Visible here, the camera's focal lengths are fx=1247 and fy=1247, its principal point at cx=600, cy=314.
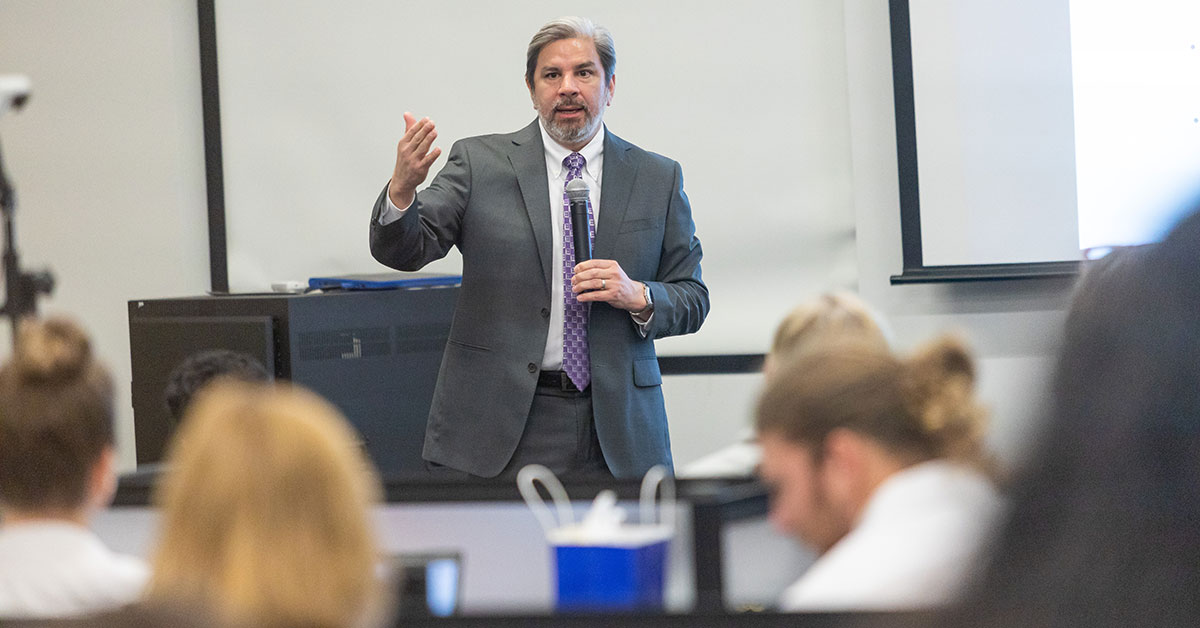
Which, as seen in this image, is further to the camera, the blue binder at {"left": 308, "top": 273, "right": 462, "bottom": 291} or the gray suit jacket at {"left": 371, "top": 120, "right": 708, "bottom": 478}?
the blue binder at {"left": 308, "top": 273, "right": 462, "bottom": 291}

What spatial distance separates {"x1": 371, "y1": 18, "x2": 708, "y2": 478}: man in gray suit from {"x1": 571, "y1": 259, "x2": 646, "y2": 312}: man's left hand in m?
0.02

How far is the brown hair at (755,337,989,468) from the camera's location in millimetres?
1157

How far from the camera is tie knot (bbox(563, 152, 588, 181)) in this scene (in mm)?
2525

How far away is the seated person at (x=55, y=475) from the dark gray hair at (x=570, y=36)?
136 cm

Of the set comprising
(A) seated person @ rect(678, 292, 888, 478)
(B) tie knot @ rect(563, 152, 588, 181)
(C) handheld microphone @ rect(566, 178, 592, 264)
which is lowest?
(A) seated person @ rect(678, 292, 888, 478)

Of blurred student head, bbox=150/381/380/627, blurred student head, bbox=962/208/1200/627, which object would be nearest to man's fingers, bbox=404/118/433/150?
blurred student head, bbox=150/381/380/627

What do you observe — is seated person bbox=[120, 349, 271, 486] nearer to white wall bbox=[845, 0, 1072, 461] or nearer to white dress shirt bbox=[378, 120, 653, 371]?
white dress shirt bbox=[378, 120, 653, 371]

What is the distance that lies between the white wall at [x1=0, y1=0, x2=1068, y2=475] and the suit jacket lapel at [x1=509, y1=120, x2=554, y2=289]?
112 centimetres

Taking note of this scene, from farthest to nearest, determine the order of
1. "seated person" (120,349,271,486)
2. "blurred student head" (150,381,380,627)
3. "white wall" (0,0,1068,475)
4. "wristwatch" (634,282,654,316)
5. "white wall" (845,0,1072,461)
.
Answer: "white wall" (0,0,1068,475)
"white wall" (845,0,1072,461)
"wristwatch" (634,282,654,316)
"seated person" (120,349,271,486)
"blurred student head" (150,381,380,627)

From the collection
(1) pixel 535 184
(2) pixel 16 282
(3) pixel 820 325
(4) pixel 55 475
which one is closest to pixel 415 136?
(1) pixel 535 184

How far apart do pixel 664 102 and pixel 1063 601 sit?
3226 millimetres

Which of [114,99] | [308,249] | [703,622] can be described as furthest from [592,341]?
[114,99]

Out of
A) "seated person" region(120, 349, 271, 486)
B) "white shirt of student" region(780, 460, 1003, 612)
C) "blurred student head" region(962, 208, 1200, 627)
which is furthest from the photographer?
"seated person" region(120, 349, 271, 486)

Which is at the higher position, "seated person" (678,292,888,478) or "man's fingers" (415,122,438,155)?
"man's fingers" (415,122,438,155)
